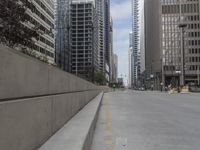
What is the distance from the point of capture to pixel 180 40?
13250cm

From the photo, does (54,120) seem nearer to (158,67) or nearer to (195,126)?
(195,126)

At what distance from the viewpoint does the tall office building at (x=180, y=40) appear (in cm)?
12656

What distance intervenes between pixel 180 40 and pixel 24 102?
442 ft

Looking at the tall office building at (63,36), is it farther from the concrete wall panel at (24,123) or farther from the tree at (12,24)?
the concrete wall panel at (24,123)

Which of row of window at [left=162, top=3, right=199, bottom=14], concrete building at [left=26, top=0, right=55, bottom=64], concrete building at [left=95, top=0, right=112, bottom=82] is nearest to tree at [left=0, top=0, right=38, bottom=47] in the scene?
concrete building at [left=26, top=0, right=55, bottom=64]

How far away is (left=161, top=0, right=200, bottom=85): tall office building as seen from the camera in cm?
12656

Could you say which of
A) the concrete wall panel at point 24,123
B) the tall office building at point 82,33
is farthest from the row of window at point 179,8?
the concrete wall panel at point 24,123

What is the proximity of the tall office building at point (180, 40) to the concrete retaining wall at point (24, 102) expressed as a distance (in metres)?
124

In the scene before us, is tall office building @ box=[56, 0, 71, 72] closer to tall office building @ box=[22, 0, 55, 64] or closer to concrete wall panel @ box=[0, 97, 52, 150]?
tall office building @ box=[22, 0, 55, 64]

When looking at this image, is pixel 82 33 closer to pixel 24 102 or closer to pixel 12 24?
pixel 12 24

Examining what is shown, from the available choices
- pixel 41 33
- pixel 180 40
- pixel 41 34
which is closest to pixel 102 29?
pixel 41 34

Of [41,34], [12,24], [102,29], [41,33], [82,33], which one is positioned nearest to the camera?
[12,24]

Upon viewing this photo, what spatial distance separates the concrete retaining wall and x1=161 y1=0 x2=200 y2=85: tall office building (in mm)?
123966

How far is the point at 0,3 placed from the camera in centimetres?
567
